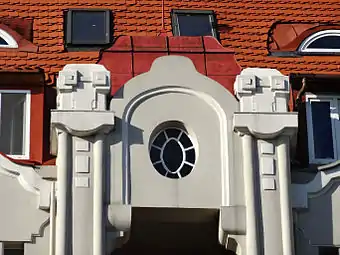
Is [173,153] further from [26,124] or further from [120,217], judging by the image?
[26,124]

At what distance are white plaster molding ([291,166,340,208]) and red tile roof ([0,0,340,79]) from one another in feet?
9.04

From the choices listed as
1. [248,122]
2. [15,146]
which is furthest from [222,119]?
[15,146]

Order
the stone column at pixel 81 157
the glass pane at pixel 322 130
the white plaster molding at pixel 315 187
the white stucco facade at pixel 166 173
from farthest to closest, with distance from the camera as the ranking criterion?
the glass pane at pixel 322 130, the white plaster molding at pixel 315 187, the white stucco facade at pixel 166 173, the stone column at pixel 81 157

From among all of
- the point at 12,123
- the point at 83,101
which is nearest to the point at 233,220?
the point at 83,101

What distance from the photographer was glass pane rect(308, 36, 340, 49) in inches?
784

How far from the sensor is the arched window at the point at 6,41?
19.4 m

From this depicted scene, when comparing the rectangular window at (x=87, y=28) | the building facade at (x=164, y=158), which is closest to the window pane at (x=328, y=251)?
the building facade at (x=164, y=158)

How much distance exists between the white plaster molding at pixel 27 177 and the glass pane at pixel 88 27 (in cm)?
365

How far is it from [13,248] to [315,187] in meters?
4.65

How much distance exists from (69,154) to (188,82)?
2.16 meters

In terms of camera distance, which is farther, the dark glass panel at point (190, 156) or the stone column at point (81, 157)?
the dark glass panel at point (190, 156)

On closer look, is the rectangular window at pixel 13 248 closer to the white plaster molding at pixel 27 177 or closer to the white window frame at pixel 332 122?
the white plaster molding at pixel 27 177

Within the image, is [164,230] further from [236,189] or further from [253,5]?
[253,5]

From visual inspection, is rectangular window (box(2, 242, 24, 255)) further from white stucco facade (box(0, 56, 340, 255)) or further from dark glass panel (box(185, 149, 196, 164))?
dark glass panel (box(185, 149, 196, 164))
